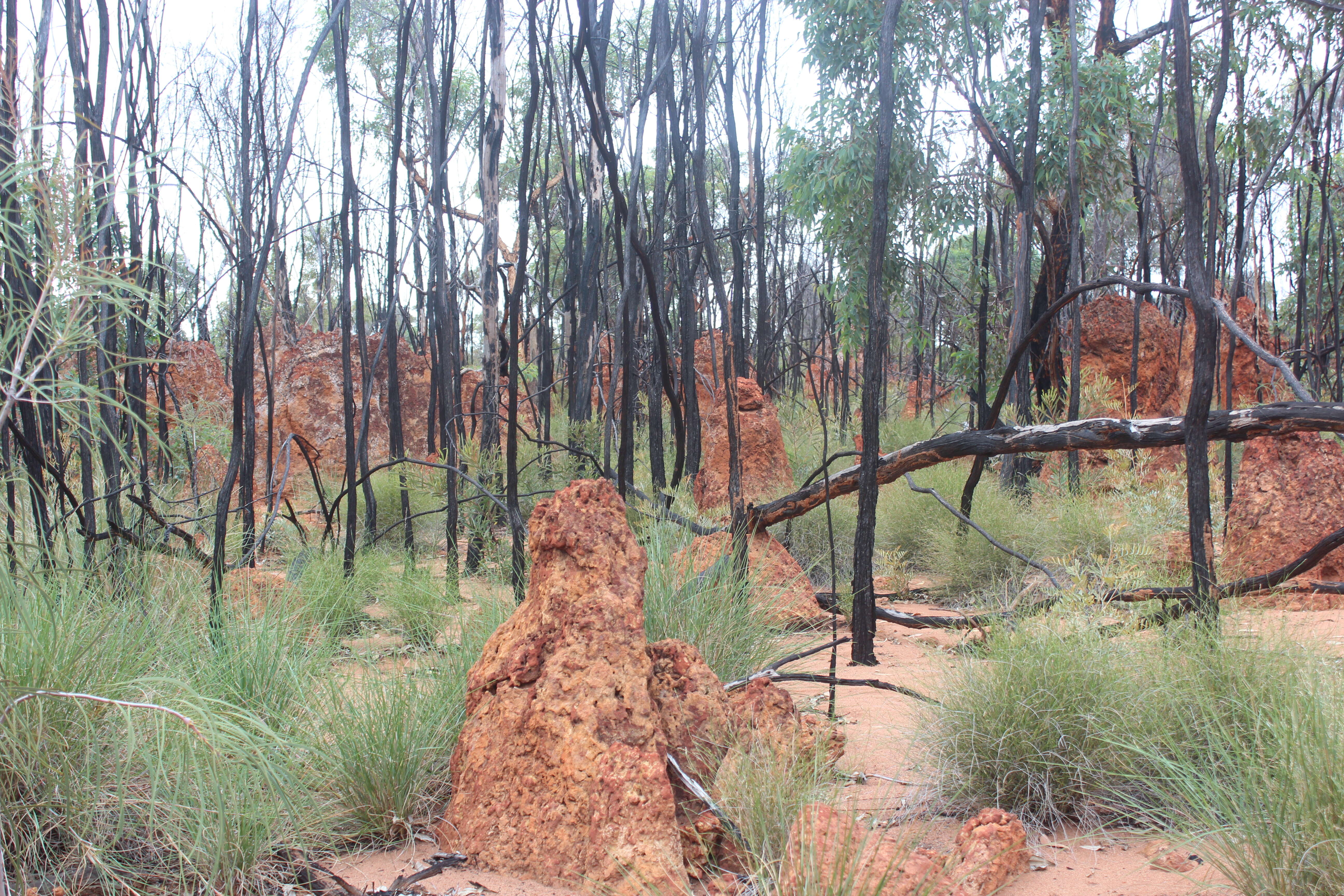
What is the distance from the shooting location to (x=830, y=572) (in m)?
5.67

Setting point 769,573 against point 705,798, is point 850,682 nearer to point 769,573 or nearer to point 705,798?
point 705,798

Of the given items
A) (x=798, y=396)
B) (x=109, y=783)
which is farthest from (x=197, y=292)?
(x=798, y=396)

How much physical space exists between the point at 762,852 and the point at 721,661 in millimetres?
1145

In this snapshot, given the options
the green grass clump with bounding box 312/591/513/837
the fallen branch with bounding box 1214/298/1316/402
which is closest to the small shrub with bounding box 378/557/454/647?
the green grass clump with bounding box 312/591/513/837

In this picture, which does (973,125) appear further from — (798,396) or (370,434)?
(370,434)

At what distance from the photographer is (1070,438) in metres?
3.15

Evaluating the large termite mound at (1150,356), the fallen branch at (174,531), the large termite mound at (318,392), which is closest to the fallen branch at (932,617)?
the fallen branch at (174,531)

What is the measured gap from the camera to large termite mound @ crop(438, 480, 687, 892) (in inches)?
68.8

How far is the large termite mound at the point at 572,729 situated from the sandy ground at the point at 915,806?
0.30 ft

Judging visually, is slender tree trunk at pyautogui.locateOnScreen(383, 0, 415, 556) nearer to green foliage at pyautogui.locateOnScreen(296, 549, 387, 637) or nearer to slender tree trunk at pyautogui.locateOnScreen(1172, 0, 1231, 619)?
green foliage at pyautogui.locateOnScreen(296, 549, 387, 637)

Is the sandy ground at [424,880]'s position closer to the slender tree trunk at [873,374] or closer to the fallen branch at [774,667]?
the fallen branch at [774,667]

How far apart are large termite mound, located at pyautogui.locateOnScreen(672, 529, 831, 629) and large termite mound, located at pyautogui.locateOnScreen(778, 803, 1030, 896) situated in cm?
141

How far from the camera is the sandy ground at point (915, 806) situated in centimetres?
167

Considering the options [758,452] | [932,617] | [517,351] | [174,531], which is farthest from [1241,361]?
[174,531]
